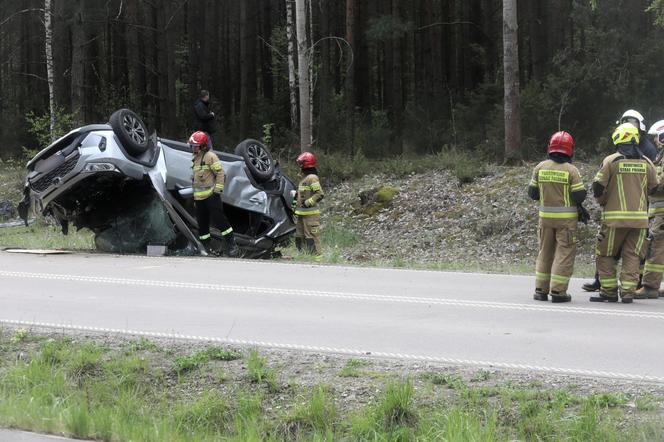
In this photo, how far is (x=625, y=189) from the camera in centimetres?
934

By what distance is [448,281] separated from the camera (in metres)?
11.2

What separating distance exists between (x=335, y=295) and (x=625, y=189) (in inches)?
128

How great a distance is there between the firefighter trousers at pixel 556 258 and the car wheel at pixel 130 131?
6667 mm

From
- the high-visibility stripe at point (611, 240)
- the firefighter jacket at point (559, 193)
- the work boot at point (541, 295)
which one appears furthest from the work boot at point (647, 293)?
the firefighter jacket at point (559, 193)

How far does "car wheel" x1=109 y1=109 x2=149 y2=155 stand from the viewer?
13.6 meters

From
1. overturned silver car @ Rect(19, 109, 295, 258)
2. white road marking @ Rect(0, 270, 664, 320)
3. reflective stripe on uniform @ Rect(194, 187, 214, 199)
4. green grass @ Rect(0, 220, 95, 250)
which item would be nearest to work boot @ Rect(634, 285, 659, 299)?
white road marking @ Rect(0, 270, 664, 320)

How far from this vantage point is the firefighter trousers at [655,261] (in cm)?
983

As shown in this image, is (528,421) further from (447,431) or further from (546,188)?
(546,188)

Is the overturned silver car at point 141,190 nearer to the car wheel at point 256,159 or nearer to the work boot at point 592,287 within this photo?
the car wheel at point 256,159

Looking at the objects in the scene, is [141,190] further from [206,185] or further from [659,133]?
[659,133]

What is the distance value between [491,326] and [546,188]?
198 cm

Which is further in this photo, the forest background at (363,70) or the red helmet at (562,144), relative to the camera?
the forest background at (363,70)

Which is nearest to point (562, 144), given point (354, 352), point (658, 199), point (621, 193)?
point (621, 193)

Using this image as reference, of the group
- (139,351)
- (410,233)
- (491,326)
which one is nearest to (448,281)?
(491,326)
